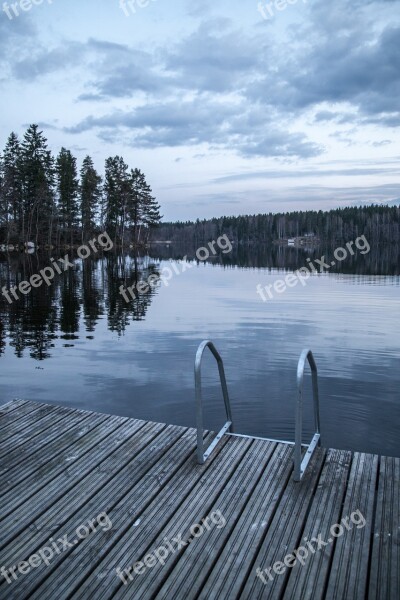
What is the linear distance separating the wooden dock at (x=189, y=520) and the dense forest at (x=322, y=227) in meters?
154

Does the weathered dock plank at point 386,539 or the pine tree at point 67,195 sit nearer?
the weathered dock plank at point 386,539

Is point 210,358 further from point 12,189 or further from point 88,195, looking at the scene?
point 88,195

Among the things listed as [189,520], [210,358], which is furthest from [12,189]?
[189,520]

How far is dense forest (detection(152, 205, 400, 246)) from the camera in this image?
6511 inches

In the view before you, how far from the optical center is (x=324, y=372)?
432 inches


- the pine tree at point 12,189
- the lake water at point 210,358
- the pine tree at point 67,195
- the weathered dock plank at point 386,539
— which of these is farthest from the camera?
the pine tree at point 67,195

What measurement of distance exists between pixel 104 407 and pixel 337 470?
5.21m

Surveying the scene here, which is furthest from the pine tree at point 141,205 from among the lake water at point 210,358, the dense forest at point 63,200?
the lake water at point 210,358

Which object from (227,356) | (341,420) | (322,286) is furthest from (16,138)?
(341,420)

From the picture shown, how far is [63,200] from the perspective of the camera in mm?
67875

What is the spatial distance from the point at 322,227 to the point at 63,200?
132m

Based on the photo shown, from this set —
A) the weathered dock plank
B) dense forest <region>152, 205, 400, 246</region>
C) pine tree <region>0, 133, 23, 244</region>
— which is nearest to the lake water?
the weathered dock plank

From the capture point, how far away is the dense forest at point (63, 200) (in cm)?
5900

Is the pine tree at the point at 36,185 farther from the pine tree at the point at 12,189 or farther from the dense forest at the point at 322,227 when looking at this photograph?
the dense forest at the point at 322,227
